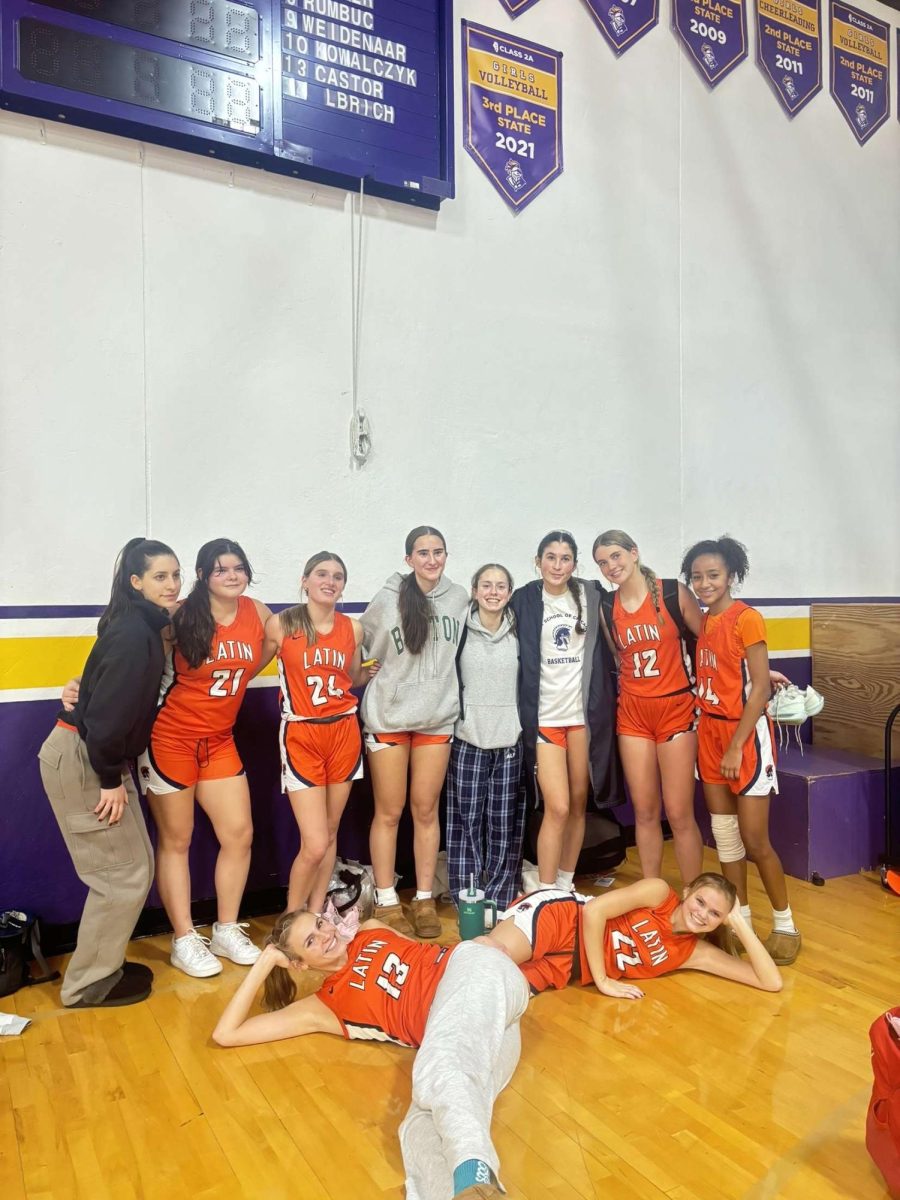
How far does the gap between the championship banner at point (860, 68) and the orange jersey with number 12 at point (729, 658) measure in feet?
13.4

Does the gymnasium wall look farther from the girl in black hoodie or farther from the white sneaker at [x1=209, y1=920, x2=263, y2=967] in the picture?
the white sneaker at [x1=209, y1=920, x2=263, y2=967]

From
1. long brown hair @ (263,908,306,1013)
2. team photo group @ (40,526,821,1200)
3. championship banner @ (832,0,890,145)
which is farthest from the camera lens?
championship banner @ (832,0,890,145)

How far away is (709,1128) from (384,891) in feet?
5.05

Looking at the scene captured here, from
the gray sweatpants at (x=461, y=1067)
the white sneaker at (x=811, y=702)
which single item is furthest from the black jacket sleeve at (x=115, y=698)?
the white sneaker at (x=811, y=702)

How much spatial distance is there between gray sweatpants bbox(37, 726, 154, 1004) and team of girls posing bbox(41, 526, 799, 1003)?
0.26 metres

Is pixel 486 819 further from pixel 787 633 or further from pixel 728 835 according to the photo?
pixel 787 633

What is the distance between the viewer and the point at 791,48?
5.21m

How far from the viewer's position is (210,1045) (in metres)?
2.46

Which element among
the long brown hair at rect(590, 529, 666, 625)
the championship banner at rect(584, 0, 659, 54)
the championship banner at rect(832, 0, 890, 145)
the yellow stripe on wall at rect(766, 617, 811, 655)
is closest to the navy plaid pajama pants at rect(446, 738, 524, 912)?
the long brown hair at rect(590, 529, 666, 625)

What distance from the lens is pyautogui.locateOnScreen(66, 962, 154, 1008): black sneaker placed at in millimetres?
2719

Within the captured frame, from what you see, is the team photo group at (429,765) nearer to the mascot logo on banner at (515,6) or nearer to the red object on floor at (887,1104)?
the red object on floor at (887,1104)

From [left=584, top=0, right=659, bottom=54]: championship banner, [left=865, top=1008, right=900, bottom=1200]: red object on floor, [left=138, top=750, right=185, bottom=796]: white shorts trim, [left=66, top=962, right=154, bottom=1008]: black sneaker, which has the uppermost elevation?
[left=584, top=0, right=659, bottom=54]: championship banner

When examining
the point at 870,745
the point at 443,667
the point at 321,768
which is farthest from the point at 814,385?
Answer: the point at 321,768

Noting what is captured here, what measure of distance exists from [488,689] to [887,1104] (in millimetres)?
1876
